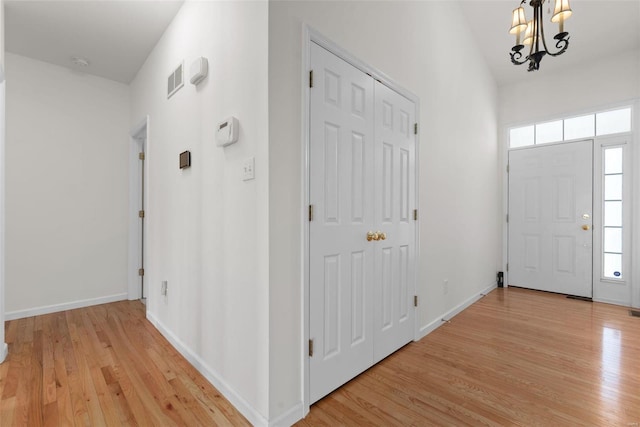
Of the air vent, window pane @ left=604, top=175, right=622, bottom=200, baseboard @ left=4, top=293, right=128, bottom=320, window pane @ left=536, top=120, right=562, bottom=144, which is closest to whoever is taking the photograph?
the air vent

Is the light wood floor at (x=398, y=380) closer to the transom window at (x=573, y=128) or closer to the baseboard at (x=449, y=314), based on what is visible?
the baseboard at (x=449, y=314)

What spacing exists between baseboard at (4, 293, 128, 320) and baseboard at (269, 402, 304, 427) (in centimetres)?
325

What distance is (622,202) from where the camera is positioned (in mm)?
3682

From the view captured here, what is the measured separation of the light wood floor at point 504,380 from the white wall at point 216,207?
61 cm

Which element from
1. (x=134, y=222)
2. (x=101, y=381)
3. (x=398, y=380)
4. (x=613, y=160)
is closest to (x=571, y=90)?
(x=613, y=160)

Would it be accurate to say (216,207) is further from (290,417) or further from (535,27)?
(535,27)

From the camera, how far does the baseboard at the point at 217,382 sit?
158 cm

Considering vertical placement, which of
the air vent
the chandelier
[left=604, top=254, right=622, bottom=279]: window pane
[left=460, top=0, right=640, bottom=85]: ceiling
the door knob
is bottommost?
[left=604, top=254, right=622, bottom=279]: window pane

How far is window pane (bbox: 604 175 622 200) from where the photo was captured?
371 cm

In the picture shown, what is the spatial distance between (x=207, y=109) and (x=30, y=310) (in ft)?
10.4

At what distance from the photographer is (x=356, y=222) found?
6.57ft

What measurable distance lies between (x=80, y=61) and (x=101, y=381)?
3.28 meters

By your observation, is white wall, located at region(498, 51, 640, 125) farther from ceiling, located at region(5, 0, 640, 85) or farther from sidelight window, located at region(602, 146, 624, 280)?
sidelight window, located at region(602, 146, 624, 280)

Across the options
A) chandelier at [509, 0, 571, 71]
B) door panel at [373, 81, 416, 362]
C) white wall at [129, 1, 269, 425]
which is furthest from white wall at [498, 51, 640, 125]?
white wall at [129, 1, 269, 425]
